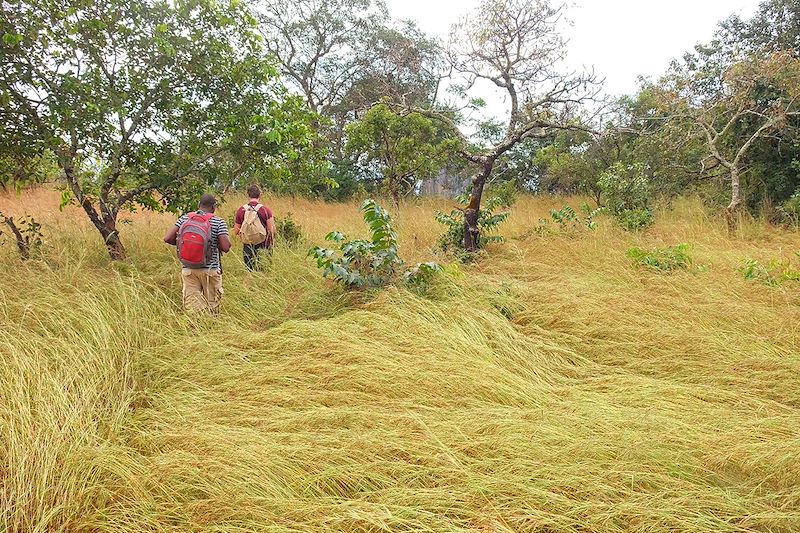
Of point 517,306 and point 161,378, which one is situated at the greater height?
point 517,306

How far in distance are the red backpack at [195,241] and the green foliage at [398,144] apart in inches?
239

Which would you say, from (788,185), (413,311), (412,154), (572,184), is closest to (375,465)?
(413,311)

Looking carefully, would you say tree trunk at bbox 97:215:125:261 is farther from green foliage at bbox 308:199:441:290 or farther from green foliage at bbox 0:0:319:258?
green foliage at bbox 308:199:441:290

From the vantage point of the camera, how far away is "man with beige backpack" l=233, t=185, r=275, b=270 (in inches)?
212

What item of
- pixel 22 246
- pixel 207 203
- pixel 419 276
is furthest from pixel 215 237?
pixel 22 246

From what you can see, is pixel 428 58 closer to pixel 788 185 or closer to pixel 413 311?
pixel 788 185

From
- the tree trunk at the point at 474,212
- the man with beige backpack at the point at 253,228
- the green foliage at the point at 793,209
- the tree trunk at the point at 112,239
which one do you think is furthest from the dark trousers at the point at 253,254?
the green foliage at the point at 793,209

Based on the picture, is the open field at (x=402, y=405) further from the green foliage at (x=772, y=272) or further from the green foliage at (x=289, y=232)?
the green foliage at (x=289, y=232)

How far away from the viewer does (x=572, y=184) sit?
1343 centimetres

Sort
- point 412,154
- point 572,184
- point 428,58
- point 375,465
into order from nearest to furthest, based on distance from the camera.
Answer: point 375,465
point 412,154
point 572,184
point 428,58

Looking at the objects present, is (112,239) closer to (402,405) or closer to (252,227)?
(252,227)

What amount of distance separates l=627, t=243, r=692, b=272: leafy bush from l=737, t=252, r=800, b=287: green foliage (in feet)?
1.75

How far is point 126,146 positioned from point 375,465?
502 centimetres

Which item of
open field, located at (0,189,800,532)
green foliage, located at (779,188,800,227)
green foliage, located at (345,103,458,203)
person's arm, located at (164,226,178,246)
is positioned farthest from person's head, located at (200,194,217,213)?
green foliage, located at (779,188,800,227)
